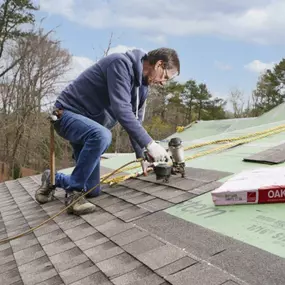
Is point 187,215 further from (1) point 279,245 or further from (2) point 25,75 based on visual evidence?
(2) point 25,75

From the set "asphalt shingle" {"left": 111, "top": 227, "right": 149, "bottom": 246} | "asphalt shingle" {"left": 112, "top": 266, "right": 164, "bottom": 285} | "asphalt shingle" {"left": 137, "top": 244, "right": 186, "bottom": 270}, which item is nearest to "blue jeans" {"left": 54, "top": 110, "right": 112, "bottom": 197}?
"asphalt shingle" {"left": 111, "top": 227, "right": 149, "bottom": 246}

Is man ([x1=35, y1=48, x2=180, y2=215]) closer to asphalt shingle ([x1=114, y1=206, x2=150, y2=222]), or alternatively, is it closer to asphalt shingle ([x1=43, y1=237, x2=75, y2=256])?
asphalt shingle ([x1=114, y1=206, x2=150, y2=222])

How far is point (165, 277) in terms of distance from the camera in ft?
4.20

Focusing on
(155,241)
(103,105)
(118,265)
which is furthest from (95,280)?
(103,105)

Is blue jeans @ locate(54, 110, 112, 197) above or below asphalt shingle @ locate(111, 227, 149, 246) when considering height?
above

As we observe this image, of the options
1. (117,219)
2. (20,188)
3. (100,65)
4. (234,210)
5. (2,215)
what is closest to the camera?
(234,210)

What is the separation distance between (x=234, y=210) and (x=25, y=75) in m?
17.3

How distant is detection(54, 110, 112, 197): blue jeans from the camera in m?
2.54

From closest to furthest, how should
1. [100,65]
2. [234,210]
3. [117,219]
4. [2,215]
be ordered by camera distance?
[234,210], [117,219], [100,65], [2,215]

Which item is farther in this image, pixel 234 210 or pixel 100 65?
pixel 100 65

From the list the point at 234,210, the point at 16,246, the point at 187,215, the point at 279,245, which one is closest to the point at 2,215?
the point at 16,246

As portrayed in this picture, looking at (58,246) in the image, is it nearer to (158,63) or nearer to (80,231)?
(80,231)

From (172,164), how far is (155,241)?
3.91 ft

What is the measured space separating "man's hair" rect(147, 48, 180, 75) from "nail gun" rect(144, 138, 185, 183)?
1.81 feet
